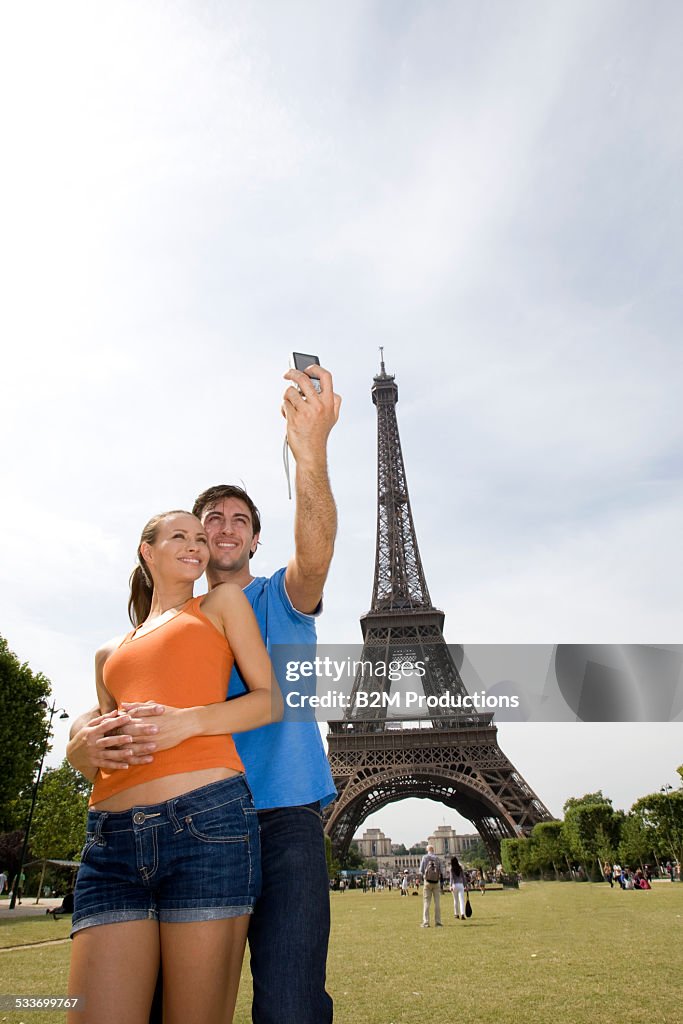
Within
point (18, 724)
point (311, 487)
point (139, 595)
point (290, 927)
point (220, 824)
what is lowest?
point (290, 927)

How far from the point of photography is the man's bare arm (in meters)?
2.91

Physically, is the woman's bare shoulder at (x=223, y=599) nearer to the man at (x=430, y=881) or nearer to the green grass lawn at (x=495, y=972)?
the green grass lawn at (x=495, y=972)

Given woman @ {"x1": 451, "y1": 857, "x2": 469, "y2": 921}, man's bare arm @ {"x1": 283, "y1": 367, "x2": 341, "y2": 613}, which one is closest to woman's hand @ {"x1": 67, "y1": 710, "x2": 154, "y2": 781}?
man's bare arm @ {"x1": 283, "y1": 367, "x2": 341, "y2": 613}

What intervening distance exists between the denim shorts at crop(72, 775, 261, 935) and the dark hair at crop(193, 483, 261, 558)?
140 cm

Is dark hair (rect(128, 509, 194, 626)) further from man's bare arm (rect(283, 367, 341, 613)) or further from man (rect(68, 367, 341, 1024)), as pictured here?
man's bare arm (rect(283, 367, 341, 613))

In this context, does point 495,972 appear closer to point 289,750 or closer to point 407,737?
point 289,750

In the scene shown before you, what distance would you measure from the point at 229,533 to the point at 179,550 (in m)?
0.48

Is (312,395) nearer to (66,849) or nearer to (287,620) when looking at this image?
(287,620)

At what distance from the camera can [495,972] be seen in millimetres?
8492

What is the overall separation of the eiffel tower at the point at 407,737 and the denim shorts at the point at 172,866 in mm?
35979

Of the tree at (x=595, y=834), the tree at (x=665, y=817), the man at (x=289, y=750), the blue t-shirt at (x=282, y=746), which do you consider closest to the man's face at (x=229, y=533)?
the man at (x=289, y=750)

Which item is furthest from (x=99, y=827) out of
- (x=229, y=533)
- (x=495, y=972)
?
(x=495, y=972)

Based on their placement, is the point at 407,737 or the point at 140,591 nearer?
the point at 140,591

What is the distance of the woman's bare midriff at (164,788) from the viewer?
8.07ft
